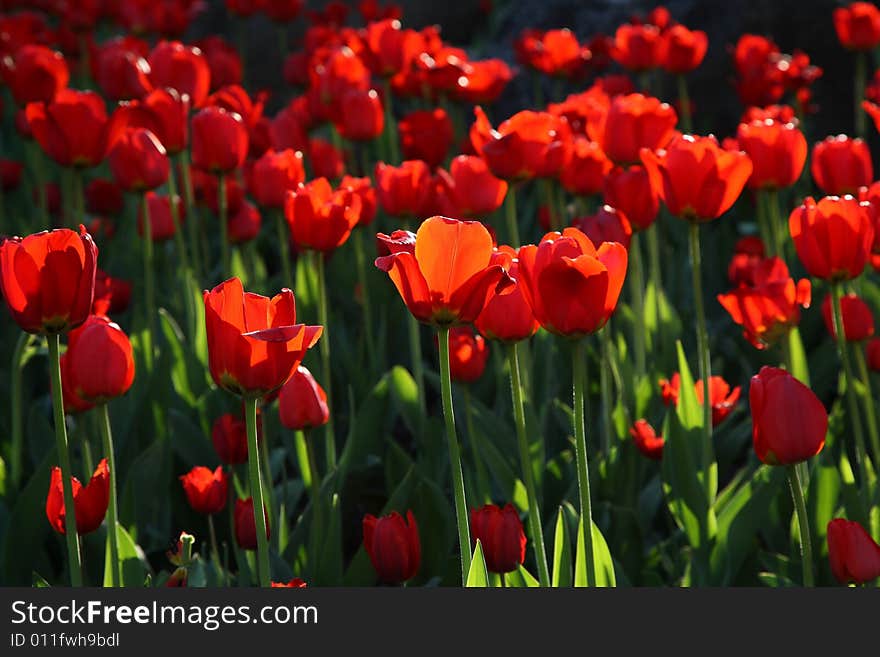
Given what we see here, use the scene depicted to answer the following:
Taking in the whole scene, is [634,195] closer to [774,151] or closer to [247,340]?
[774,151]

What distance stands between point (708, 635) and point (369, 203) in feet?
5.40

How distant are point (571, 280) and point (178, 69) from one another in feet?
7.27

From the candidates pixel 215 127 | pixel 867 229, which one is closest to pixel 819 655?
pixel 867 229

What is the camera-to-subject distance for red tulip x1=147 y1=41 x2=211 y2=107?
3.38 meters

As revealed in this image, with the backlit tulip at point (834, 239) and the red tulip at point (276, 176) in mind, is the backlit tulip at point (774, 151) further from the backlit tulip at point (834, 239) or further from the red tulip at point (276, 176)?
the red tulip at point (276, 176)

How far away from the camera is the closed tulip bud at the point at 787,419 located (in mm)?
1616

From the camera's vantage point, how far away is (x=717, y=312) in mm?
3770

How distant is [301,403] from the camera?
2.01 m

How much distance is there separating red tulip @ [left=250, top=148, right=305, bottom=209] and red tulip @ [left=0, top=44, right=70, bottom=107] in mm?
868

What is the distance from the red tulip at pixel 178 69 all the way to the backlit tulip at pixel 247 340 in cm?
209

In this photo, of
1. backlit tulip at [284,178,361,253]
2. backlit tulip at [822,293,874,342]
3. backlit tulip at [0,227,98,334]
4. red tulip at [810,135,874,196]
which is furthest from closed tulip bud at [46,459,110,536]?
red tulip at [810,135,874,196]

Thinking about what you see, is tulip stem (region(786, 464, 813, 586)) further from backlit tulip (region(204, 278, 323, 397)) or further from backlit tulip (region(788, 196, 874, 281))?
backlit tulip (region(204, 278, 323, 397))

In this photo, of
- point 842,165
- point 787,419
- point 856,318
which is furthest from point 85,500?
point 842,165

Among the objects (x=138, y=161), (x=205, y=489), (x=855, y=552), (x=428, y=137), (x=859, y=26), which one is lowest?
(x=855, y=552)
